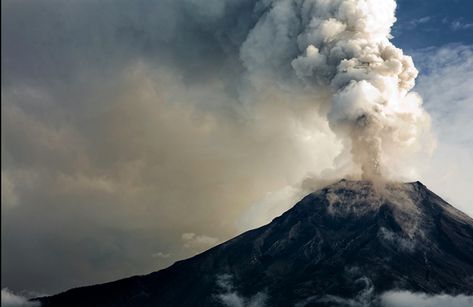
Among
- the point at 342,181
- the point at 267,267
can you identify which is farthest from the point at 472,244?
the point at 267,267

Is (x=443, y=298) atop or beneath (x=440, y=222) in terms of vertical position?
beneath

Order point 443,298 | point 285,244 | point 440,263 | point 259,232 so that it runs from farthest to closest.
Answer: point 259,232
point 285,244
point 440,263
point 443,298

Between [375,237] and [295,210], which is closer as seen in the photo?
[375,237]

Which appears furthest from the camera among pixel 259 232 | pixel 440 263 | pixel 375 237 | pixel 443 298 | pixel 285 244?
pixel 259 232

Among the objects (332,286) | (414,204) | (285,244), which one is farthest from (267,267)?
(414,204)

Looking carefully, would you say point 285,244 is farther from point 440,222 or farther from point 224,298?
point 440,222

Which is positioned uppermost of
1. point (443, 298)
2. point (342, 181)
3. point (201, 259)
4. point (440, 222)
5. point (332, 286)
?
point (342, 181)
